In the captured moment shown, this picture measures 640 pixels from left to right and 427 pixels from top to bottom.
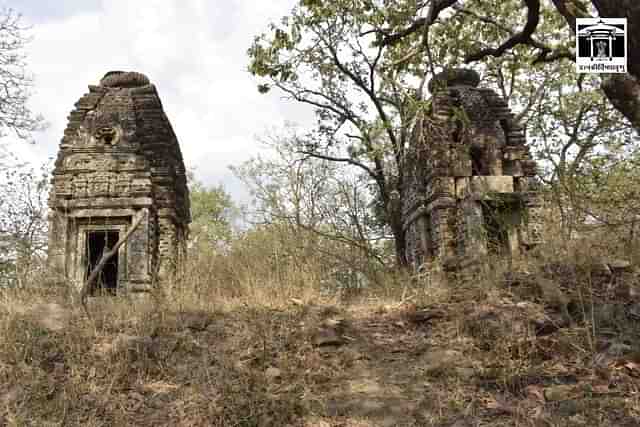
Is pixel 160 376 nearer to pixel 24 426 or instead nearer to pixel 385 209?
pixel 24 426

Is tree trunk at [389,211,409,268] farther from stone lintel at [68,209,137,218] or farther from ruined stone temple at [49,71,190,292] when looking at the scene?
stone lintel at [68,209,137,218]

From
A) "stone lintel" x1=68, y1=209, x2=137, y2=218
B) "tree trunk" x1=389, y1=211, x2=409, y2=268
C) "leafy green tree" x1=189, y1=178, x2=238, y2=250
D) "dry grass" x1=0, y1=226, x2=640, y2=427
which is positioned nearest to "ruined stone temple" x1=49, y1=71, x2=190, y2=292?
"stone lintel" x1=68, y1=209, x2=137, y2=218

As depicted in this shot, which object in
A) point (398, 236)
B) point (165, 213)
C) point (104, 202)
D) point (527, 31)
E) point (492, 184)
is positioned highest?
point (527, 31)

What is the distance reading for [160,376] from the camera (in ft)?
19.5

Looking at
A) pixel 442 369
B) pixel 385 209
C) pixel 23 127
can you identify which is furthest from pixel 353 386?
pixel 23 127

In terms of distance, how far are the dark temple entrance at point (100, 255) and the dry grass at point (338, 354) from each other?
3.76m

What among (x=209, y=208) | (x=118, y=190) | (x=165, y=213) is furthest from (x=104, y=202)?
(x=209, y=208)

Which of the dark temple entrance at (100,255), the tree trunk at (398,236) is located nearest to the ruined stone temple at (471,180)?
the tree trunk at (398,236)

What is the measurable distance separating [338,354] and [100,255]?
8.86m

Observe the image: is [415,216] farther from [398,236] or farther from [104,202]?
[104,202]

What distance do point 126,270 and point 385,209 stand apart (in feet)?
24.8

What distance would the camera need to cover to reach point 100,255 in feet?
43.9

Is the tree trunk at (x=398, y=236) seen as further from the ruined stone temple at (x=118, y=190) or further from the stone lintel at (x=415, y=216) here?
the ruined stone temple at (x=118, y=190)

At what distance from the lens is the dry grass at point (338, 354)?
16.8 ft
